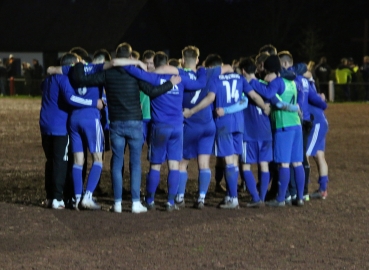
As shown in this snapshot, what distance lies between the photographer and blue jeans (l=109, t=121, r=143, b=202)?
990 cm

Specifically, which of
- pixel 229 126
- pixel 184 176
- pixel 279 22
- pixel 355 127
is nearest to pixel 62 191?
pixel 184 176

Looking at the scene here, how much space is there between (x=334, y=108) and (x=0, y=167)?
17239mm

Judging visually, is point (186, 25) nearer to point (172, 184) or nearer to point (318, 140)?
point (318, 140)

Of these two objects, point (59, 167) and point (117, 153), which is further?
point (59, 167)

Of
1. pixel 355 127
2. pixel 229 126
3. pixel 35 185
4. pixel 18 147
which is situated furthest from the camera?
pixel 355 127

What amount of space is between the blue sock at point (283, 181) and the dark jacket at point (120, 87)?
1867 mm

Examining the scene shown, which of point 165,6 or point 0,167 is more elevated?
point 165,6

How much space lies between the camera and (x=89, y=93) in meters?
10.1

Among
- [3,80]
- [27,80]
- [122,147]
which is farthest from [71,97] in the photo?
[3,80]

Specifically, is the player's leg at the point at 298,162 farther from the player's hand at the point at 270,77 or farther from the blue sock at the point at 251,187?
the player's hand at the point at 270,77

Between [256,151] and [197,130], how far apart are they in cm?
85

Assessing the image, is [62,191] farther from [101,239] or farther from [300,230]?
[300,230]

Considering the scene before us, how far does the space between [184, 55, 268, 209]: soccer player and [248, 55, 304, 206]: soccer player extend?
229mm

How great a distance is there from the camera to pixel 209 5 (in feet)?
202
